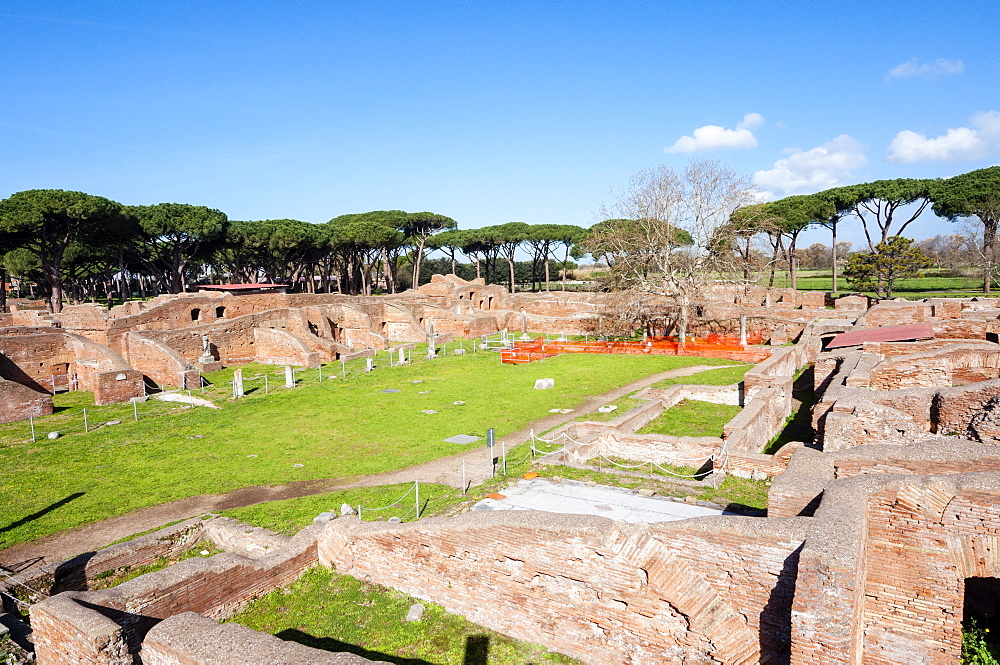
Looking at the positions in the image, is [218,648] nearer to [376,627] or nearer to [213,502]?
[376,627]

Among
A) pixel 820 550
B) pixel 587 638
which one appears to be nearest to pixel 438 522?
pixel 587 638

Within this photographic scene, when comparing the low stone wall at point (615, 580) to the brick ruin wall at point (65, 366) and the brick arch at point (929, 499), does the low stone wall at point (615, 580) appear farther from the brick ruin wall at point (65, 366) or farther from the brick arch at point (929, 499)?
the brick ruin wall at point (65, 366)

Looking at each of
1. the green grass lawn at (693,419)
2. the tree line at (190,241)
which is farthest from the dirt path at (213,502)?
the tree line at (190,241)

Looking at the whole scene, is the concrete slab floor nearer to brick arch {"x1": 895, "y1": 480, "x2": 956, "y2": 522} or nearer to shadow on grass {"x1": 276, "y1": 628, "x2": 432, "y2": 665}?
brick arch {"x1": 895, "y1": 480, "x2": 956, "y2": 522}

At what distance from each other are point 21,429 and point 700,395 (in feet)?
72.3

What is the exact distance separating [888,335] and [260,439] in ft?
68.9

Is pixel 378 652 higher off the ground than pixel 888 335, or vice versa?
pixel 888 335

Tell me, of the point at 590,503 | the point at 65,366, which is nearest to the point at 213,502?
the point at 590,503

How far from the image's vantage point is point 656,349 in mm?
29234

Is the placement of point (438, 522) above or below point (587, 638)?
above

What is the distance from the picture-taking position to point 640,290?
30703 mm

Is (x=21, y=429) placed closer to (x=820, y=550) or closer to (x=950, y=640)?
(x=820, y=550)

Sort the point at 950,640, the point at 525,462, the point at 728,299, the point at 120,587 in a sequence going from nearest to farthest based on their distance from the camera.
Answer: the point at 950,640, the point at 120,587, the point at 525,462, the point at 728,299

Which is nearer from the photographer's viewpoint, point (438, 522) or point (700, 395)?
point (438, 522)
